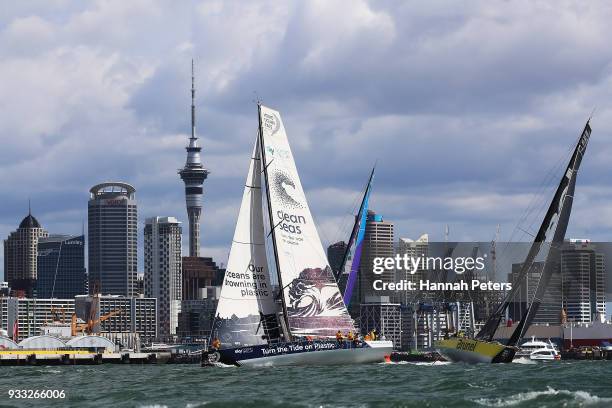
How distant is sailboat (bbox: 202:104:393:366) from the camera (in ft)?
276

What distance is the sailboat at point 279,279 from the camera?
8400 cm

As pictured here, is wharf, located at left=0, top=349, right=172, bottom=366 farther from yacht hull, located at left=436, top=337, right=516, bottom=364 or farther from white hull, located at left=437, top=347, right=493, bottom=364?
yacht hull, located at left=436, top=337, right=516, bottom=364

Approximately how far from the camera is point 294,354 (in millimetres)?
81688

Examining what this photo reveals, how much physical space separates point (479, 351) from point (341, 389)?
3409 cm

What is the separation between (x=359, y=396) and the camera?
56.6 meters

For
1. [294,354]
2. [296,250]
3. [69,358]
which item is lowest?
[69,358]

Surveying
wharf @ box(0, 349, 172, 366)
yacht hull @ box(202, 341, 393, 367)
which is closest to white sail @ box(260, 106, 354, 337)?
yacht hull @ box(202, 341, 393, 367)

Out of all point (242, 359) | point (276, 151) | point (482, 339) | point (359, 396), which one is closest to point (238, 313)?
point (242, 359)

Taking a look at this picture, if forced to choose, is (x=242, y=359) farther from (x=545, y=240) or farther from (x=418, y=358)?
(x=418, y=358)

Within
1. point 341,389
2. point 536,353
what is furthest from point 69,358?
point 341,389

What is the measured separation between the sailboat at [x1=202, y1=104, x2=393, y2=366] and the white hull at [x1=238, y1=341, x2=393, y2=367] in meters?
0.06

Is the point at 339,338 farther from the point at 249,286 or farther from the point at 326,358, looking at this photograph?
the point at 249,286

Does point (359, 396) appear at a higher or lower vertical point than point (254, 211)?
lower

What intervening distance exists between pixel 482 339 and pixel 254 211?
2171 centimetres
